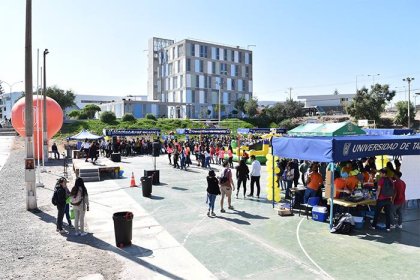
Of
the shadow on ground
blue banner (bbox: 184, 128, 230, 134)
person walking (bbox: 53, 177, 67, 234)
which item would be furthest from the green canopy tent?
person walking (bbox: 53, 177, 67, 234)

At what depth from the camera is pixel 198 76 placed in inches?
3915

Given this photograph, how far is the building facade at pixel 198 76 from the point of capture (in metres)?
97.8

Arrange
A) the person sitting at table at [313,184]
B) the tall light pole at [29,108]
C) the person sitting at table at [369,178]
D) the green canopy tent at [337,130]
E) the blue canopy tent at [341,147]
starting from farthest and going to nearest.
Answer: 1. the green canopy tent at [337,130]
2. the person sitting at table at [369,178]
3. the tall light pole at [29,108]
4. the person sitting at table at [313,184]
5. the blue canopy tent at [341,147]

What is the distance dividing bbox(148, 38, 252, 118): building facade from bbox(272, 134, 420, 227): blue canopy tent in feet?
265

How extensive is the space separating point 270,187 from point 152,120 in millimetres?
55866

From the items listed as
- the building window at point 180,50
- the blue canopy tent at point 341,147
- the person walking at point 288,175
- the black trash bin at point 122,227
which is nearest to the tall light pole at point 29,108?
the black trash bin at point 122,227

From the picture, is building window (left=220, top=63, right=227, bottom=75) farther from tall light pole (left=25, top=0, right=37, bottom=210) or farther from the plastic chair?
the plastic chair

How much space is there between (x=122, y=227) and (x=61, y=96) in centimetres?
6842

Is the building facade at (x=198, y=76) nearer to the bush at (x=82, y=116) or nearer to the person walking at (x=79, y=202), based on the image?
the bush at (x=82, y=116)

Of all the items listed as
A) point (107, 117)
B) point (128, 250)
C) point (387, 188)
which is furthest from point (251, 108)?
point (128, 250)

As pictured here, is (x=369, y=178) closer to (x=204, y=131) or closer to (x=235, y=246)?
(x=235, y=246)

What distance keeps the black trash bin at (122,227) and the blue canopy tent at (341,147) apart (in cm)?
533

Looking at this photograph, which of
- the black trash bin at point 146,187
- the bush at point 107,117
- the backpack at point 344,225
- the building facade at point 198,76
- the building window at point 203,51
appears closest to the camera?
the backpack at point 344,225

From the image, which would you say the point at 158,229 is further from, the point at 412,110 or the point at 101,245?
the point at 412,110
